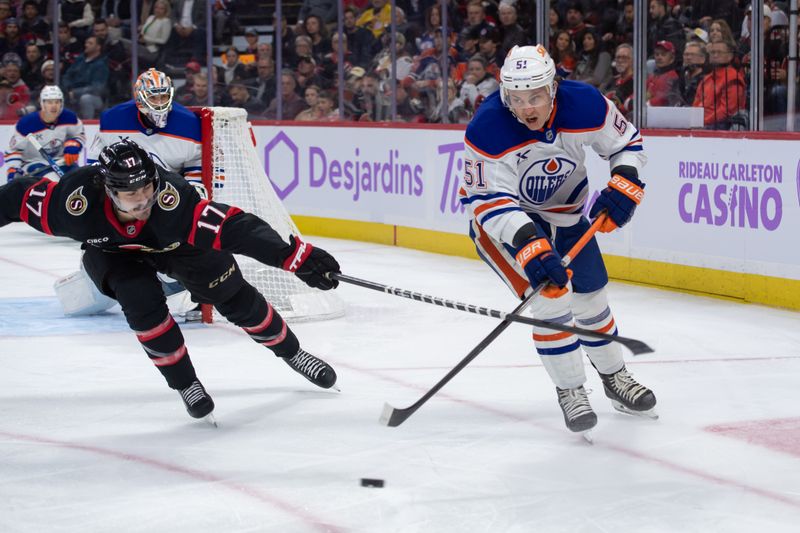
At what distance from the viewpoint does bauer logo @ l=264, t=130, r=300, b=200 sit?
8750 mm

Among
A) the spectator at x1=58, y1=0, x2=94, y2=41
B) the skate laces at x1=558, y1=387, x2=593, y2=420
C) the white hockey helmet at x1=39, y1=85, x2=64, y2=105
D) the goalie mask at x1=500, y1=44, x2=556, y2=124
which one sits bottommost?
the skate laces at x1=558, y1=387, x2=593, y2=420

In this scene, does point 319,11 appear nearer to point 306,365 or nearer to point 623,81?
point 623,81

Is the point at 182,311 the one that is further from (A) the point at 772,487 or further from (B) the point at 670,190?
(A) the point at 772,487

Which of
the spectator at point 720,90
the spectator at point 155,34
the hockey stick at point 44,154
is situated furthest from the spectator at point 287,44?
the spectator at point 720,90

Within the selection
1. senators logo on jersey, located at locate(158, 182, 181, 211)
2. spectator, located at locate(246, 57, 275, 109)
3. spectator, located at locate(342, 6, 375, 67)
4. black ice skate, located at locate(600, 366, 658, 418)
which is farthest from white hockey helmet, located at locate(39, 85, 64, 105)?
black ice skate, located at locate(600, 366, 658, 418)

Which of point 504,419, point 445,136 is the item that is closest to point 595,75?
point 445,136

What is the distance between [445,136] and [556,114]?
4301 millimetres

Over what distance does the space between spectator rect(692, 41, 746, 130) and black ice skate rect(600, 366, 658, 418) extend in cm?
274

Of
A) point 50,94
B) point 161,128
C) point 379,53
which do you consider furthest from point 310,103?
point 161,128

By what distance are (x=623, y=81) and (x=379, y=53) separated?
241 cm

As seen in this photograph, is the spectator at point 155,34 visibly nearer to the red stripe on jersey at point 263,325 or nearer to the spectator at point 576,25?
the spectator at point 576,25

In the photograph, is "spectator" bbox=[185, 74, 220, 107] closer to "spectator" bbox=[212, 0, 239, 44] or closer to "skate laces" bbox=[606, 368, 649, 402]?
"spectator" bbox=[212, 0, 239, 44]

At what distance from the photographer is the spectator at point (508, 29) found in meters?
7.55

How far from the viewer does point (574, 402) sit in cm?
321
